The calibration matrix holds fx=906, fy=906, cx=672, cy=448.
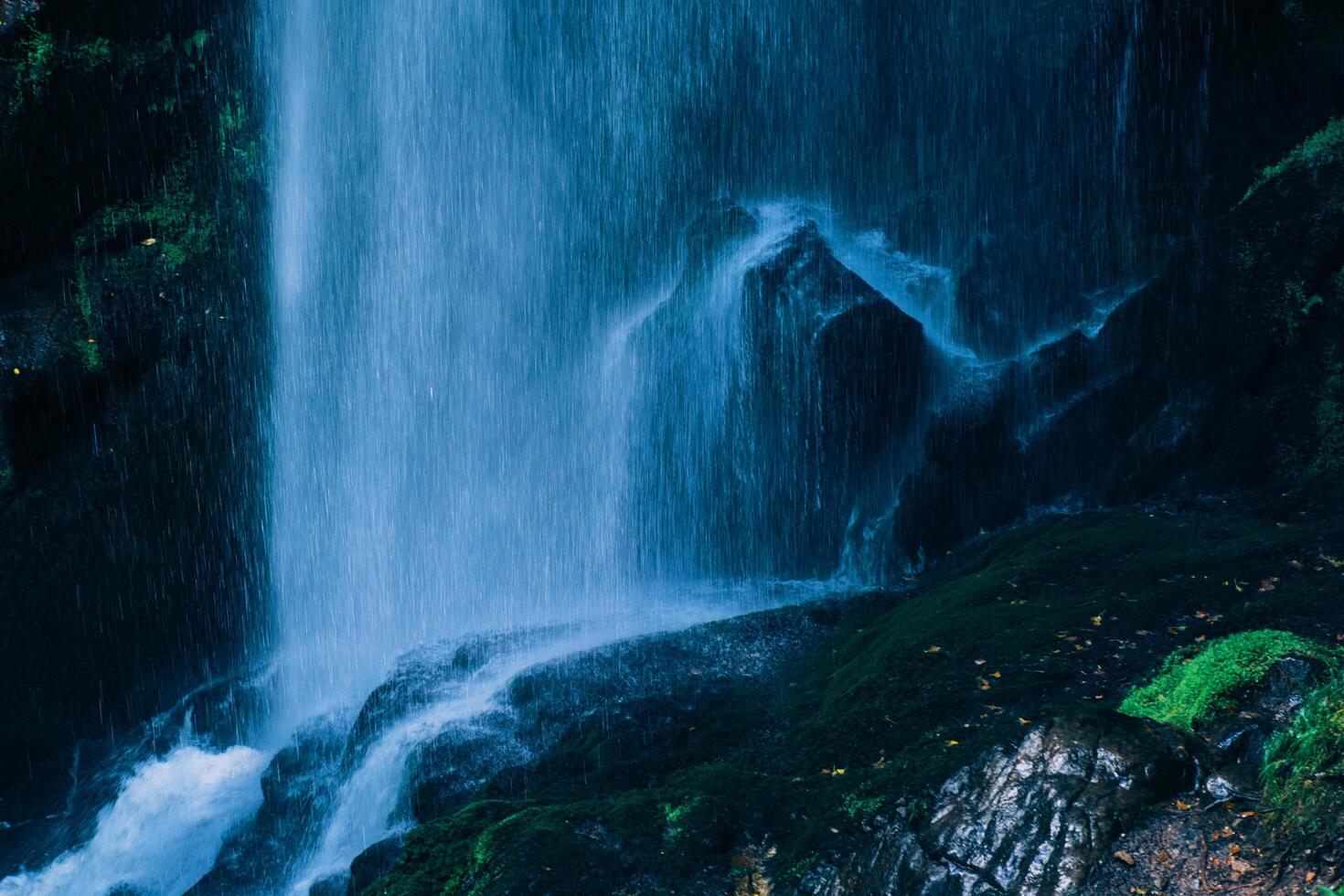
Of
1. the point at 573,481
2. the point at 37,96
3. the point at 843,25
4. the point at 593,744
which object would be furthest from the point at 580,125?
the point at 593,744

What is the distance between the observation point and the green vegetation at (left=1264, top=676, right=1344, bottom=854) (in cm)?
339

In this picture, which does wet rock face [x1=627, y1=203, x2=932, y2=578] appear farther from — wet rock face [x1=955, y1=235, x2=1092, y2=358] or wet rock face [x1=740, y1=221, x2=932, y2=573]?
wet rock face [x1=955, y1=235, x2=1092, y2=358]

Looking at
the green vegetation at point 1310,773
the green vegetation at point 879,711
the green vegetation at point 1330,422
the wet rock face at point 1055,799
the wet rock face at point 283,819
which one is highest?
the green vegetation at point 1330,422

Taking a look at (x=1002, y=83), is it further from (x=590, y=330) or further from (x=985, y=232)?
(x=590, y=330)

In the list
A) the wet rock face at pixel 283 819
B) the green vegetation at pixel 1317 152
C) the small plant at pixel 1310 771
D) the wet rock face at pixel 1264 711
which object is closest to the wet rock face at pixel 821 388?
the green vegetation at pixel 1317 152

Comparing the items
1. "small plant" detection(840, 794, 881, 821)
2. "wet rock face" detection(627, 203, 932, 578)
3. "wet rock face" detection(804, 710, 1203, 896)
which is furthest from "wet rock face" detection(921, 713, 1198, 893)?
"wet rock face" detection(627, 203, 932, 578)

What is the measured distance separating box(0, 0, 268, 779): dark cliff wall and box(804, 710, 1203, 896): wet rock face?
12.6m

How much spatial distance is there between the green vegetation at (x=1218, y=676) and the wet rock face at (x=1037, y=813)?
0.65 metres

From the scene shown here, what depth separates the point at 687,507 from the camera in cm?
1527

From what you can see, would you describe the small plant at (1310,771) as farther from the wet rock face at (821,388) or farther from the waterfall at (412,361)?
the waterfall at (412,361)

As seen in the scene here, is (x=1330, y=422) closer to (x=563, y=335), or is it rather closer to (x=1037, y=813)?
(x=1037, y=813)

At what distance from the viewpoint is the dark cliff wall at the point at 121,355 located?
1230 cm

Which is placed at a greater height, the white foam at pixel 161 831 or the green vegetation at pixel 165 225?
the green vegetation at pixel 165 225

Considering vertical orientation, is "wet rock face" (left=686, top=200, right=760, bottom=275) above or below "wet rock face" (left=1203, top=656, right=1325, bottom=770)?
A: above
